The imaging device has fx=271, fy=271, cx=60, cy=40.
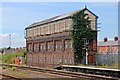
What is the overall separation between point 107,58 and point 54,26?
35.9 ft

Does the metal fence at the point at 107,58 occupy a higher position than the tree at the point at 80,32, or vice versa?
the tree at the point at 80,32

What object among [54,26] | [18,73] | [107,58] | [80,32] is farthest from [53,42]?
[18,73]

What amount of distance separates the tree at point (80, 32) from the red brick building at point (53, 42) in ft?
2.16

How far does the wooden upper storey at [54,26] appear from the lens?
3744cm

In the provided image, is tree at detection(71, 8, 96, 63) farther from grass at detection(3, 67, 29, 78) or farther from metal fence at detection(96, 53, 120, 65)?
grass at detection(3, 67, 29, 78)

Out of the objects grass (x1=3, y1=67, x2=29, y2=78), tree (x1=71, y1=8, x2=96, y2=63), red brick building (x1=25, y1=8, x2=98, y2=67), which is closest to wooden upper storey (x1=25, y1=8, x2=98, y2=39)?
red brick building (x1=25, y1=8, x2=98, y2=67)

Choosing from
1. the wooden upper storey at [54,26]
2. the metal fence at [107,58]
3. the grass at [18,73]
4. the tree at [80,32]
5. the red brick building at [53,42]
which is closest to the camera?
the grass at [18,73]

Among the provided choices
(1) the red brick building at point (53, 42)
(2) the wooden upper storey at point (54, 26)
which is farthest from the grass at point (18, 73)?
(2) the wooden upper storey at point (54, 26)

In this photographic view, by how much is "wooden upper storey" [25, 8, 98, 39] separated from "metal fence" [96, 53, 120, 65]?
175 inches

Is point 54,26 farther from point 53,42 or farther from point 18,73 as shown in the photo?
point 18,73

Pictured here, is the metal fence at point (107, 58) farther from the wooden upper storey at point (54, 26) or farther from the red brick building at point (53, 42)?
the wooden upper storey at point (54, 26)

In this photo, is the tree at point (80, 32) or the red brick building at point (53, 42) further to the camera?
the red brick building at point (53, 42)

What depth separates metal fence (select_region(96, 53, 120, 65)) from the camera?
32.4 metres

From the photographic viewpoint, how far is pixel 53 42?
41000 millimetres
